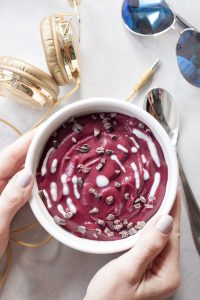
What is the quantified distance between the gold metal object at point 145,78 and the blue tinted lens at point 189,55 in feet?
0.15

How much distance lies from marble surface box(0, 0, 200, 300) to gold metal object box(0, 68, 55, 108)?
5cm

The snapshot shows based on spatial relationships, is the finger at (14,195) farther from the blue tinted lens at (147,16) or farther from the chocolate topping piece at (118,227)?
the blue tinted lens at (147,16)

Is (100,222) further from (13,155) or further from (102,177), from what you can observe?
(13,155)


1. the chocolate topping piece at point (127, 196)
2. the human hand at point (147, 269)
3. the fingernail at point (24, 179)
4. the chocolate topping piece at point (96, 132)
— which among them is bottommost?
the human hand at point (147, 269)

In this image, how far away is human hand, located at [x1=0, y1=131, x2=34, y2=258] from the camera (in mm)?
730

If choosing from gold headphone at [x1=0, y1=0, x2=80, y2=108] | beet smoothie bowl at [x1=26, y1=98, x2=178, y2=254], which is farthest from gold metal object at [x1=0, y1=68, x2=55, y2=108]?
beet smoothie bowl at [x1=26, y1=98, x2=178, y2=254]

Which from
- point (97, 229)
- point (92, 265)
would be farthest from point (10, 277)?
point (97, 229)

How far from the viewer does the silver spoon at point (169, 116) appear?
0.87 meters

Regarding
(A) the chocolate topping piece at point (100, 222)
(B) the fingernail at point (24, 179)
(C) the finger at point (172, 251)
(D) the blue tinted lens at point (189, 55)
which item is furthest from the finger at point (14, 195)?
(D) the blue tinted lens at point (189, 55)

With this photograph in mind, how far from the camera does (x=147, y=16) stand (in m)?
0.92

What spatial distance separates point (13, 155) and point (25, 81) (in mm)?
128

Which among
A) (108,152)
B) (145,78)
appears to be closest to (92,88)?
(145,78)

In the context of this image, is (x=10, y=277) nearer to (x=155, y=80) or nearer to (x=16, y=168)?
(x=16, y=168)

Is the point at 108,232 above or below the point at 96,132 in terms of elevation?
below
